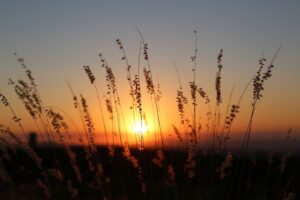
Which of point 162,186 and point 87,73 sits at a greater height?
point 87,73

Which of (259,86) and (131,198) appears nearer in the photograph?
(259,86)

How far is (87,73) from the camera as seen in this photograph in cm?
391

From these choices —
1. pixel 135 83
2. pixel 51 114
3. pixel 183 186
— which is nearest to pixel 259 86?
pixel 135 83

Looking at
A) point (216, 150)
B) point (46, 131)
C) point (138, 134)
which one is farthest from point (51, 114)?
point (216, 150)

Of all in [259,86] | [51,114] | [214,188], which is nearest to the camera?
[259,86]

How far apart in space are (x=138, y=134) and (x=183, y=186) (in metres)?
0.78

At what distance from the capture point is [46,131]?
171 inches

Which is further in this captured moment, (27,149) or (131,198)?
(131,198)

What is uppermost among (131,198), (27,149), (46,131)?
(46,131)

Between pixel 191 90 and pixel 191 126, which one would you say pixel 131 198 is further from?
pixel 191 90

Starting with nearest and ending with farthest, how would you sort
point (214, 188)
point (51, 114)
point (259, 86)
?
point (259, 86)
point (51, 114)
point (214, 188)

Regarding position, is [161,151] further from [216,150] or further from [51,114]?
[51,114]

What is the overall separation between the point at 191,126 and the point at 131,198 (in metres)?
0.82

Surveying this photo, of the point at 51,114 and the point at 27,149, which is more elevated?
the point at 51,114
